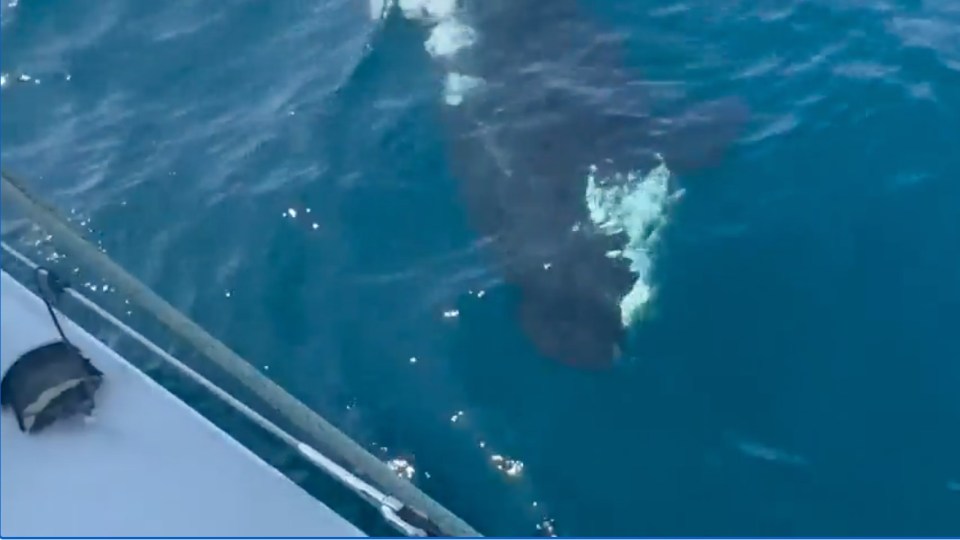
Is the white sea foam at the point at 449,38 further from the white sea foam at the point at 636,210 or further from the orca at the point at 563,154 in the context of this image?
the white sea foam at the point at 636,210

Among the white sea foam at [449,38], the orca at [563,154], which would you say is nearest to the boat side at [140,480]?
the orca at [563,154]

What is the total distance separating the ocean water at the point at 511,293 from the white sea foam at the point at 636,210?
0.21 m

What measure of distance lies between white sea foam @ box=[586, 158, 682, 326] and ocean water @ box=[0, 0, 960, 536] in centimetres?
21

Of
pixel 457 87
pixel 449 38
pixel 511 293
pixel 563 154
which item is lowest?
pixel 511 293

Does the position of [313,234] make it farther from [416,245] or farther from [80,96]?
[80,96]

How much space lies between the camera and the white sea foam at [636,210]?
14663 millimetres

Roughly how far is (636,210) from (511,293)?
200cm

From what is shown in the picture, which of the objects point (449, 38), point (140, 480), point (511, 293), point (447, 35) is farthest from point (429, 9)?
point (140, 480)

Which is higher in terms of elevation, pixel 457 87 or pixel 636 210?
pixel 457 87

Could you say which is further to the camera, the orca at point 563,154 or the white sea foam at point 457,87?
the white sea foam at point 457,87

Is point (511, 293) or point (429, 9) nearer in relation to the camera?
point (511, 293)

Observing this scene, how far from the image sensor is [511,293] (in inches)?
581

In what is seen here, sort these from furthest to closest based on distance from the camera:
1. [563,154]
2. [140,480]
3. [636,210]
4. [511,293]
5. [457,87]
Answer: [457,87] → [563,154] → [636,210] → [511,293] → [140,480]

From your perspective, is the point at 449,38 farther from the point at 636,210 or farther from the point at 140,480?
the point at 140,480
